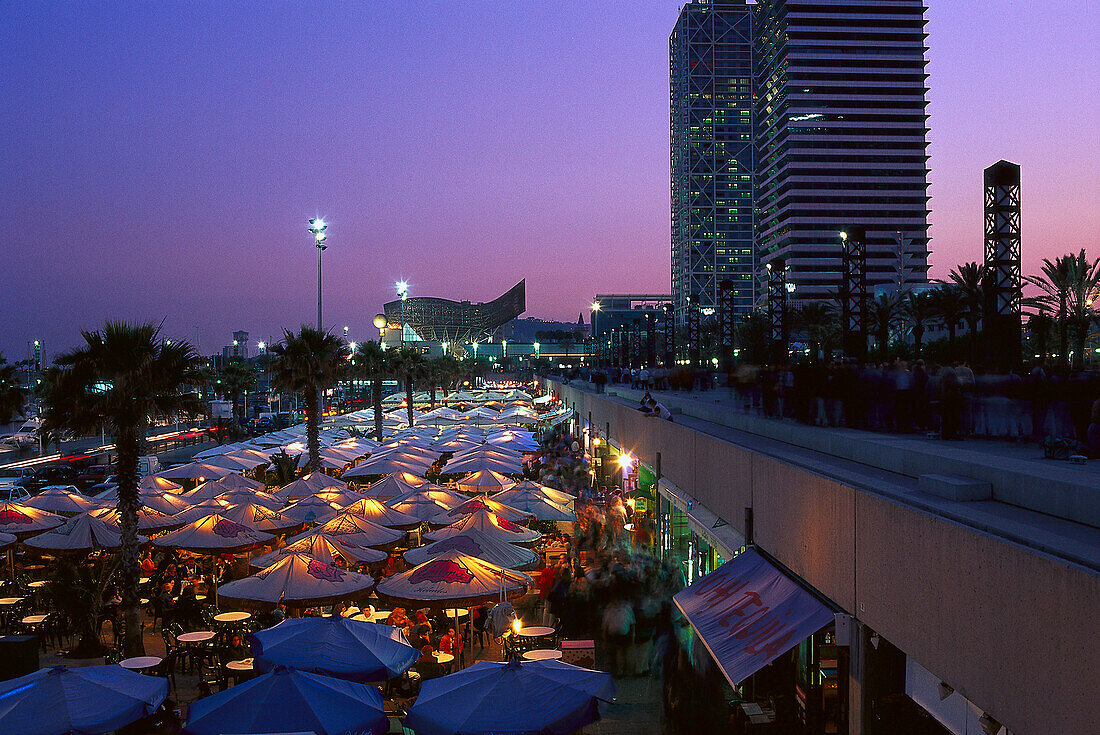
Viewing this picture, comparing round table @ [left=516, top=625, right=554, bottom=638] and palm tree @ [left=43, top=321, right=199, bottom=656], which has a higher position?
palm tree @ [left=43, top=321, right=199, bottom=656]

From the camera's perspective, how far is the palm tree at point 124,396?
15.5 m

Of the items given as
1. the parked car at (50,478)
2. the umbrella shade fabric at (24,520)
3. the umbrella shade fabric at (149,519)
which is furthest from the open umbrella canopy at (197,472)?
the parked car at (50,478)

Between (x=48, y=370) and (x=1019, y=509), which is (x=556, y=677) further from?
(x=48, y=370)

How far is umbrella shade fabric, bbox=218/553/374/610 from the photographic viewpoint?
14.0 m

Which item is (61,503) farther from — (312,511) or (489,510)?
(489,510)

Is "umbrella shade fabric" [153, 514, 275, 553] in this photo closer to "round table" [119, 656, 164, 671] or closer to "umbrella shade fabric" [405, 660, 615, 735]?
"round table" [119, 656, 164, 671]

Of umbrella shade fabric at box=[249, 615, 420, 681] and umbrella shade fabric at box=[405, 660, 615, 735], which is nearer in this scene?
umbrella shade fabric at box=[405, 660, 615, 735]

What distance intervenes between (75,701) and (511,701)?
440 cm

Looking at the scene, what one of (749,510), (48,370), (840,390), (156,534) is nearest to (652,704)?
(749,510)

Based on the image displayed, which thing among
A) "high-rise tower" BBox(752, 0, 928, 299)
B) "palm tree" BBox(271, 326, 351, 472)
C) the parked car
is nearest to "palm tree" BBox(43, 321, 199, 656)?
"palm tree" BBox(271, 326, 351, 472)

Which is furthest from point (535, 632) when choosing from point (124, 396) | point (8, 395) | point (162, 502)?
point (8, 395)

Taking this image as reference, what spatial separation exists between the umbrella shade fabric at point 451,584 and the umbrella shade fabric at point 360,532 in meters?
Result: 3.47

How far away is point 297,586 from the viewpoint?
14.2 m

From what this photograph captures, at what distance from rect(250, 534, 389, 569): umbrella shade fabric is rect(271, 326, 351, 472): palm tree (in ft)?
47.5
